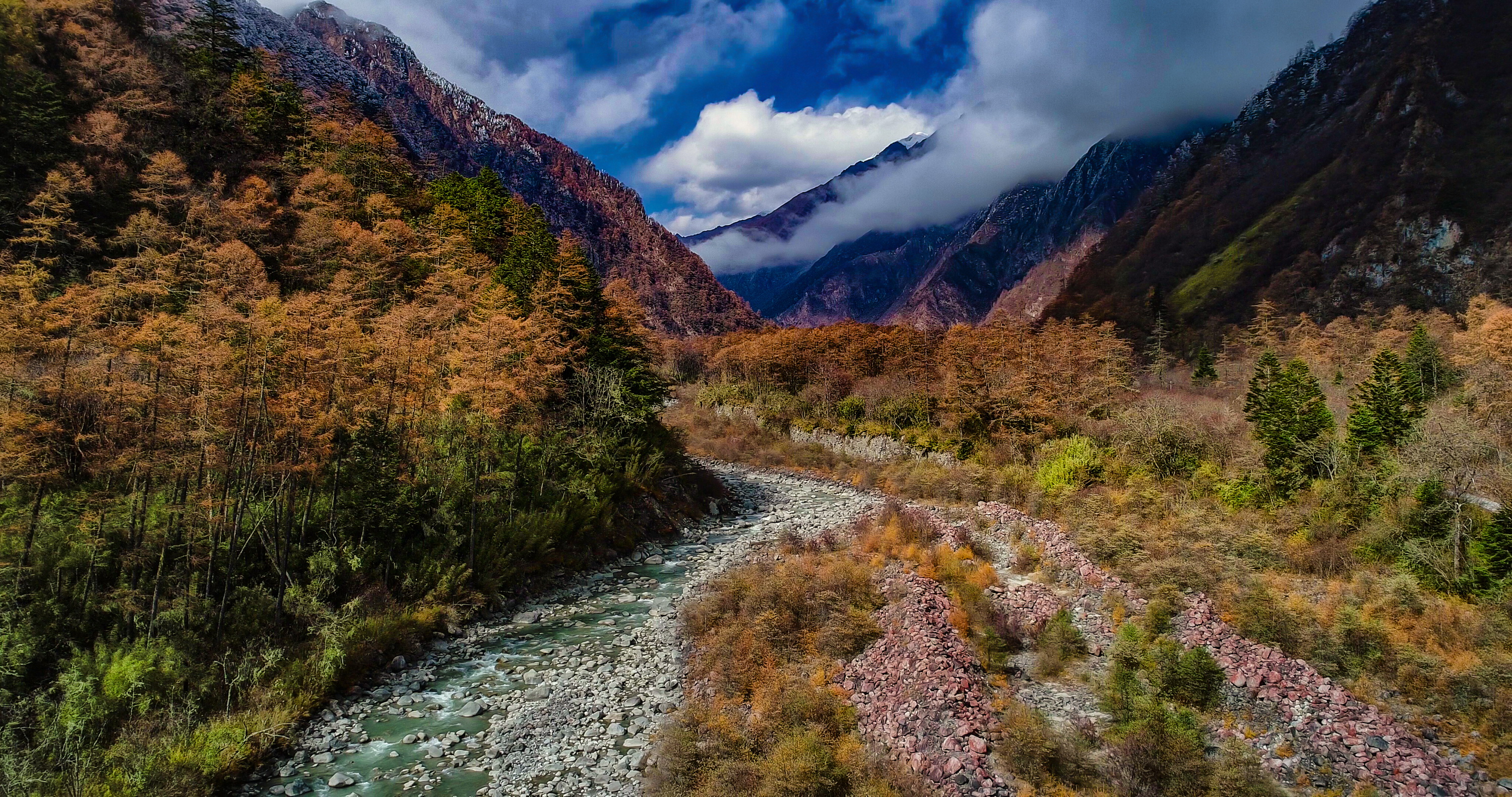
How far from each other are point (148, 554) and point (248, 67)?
4665 cm

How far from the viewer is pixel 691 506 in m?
30.0

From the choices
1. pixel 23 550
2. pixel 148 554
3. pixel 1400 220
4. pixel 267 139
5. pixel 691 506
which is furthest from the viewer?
pixel 1400 220

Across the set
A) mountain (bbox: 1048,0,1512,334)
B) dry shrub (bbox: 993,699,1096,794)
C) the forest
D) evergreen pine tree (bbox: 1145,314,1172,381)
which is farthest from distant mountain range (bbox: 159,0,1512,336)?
dry shrub (bbox: 993,699,1096,794)

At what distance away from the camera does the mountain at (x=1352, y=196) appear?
90250 millimetres

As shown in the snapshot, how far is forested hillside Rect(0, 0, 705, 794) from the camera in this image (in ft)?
35.5

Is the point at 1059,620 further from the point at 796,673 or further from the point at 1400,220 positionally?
the point at 1400,220

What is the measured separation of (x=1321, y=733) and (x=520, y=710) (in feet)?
45.5

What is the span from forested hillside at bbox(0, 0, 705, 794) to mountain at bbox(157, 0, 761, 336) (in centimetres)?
11706

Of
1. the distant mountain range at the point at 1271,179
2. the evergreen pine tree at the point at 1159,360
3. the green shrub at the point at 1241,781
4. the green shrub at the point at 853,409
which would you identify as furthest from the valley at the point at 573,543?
the distant mountain range at the point at 1271,179

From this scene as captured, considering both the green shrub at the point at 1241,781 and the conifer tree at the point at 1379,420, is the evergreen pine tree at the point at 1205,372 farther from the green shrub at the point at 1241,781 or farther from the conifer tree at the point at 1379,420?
the green shrub at the point at 1241,781

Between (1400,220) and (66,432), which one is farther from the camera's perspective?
(1400,220)

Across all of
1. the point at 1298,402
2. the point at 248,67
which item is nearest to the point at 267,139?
the point at 248,67

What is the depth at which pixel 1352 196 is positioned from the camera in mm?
110000

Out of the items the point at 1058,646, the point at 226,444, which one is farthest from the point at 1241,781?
the point at 226,444
